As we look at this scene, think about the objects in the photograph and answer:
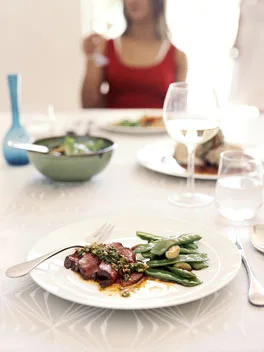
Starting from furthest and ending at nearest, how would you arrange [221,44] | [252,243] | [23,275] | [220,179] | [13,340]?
[221,44] → [220,179] → [252,243] → [23,275] → [13,340]

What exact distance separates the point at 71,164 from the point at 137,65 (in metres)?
1.70

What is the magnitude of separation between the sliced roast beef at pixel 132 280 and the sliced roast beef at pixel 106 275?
1cm

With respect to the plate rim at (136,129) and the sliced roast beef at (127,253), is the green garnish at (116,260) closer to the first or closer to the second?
the sliced roast beef at (127,253)

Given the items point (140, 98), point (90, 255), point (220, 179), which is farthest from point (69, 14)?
point (90, 255)

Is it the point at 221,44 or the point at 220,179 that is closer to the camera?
the point at 220,179

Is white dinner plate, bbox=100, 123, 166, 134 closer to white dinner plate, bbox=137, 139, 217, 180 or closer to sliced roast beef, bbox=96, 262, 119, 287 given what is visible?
white dinner plate, bbox=137, 139, 217, 180

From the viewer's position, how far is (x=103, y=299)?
66cm

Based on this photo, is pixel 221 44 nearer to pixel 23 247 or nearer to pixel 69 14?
pixel 69 14

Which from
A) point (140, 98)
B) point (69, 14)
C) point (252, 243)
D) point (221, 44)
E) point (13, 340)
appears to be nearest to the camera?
point (13, 340)

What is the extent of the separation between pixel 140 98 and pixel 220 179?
5.71 feet

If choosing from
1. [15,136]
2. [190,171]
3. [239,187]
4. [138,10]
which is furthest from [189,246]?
[138,10]

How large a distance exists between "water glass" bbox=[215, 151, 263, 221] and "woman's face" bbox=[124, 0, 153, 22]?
1893mm

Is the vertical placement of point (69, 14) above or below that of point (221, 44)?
above

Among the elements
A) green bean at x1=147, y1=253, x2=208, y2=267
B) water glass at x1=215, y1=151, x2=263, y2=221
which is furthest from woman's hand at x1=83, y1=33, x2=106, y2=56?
green bean at x1=147, y1=253, x2=208, y2=267
